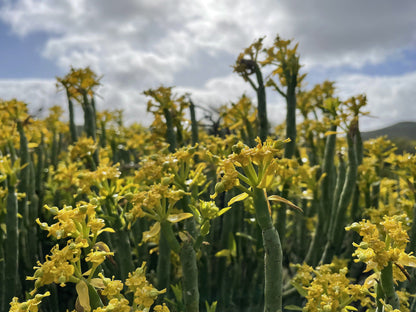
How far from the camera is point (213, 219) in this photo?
3035 millimetres

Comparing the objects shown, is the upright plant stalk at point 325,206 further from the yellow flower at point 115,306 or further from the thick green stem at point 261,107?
the yellow flower at point 115,306

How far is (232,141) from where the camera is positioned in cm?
330

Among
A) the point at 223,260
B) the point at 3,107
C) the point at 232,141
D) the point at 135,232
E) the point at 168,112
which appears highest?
the point at 3,107

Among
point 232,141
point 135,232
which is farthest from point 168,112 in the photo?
point 135,232

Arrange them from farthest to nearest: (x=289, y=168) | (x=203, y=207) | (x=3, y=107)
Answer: (x=3, y=107) < (x=289, y=168) < (x=203, y=207)

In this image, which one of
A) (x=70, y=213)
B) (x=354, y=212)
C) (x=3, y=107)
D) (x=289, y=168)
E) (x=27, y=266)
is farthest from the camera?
(x=3, y=107)

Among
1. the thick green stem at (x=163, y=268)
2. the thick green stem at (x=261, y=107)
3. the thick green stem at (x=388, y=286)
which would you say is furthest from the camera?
the thick green stem at (x=261, y=107)

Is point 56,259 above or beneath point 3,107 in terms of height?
beneath

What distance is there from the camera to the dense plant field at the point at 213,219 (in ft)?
5.39

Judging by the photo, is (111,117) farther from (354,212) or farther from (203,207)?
(203,207)

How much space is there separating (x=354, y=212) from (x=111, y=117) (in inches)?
162

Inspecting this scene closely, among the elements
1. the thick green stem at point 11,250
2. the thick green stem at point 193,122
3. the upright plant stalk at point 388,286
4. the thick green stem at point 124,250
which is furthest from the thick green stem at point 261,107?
the thick green stem at point 11,250

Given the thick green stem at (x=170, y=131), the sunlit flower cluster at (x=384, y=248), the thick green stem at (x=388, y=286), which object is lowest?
the thick green stem at (x=388, y=286)

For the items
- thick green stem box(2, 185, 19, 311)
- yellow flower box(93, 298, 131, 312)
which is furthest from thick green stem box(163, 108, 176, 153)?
yellow flower box(93, 298, 131, 312)
